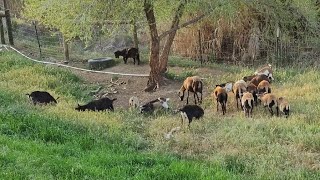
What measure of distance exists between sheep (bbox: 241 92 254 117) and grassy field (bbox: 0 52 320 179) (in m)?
0.19

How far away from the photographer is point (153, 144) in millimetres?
9781

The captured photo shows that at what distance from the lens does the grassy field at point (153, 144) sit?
Result: 7605 millimetres

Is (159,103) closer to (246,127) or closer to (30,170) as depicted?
(246,127)

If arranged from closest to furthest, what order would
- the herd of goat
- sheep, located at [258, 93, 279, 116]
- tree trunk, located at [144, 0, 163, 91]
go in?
the herd of goat
sheep, located at [258, 93, 279, 116]
tree trunk, located at [144, 0, 163, 91]

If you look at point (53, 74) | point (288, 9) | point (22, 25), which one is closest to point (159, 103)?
point (53, 74)

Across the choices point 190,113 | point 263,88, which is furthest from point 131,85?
point 190,113

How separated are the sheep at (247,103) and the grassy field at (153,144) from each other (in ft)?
0.64

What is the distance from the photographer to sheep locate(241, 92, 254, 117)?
11.8m

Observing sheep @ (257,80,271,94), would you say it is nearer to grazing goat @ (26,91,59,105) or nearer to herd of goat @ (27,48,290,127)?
herd of goat @ (27,48,290,127)

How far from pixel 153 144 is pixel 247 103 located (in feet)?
10.4

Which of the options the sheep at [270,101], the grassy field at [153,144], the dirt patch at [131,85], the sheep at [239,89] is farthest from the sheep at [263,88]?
the dirt patch at [131,85]

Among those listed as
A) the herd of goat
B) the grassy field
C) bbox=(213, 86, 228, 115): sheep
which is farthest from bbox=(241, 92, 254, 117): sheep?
bbox=(213, 86, 228, 115): sheep

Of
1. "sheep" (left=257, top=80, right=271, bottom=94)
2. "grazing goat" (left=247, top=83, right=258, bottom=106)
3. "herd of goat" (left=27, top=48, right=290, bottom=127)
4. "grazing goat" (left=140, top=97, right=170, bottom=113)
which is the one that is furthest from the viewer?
"sheep" (left=257, top=80, right=271, bottom=94)

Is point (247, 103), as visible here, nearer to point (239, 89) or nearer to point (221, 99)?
point (221, 99)
